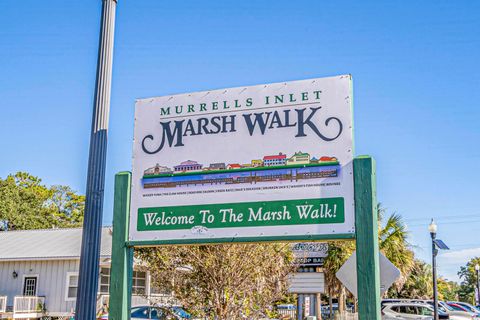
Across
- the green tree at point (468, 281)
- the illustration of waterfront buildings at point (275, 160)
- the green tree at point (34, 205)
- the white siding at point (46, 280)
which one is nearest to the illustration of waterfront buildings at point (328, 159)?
the illustration of waterfront buildings at point (275, 160)

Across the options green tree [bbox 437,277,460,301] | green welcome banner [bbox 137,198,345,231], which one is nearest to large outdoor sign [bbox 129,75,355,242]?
green welcome banner [bbox 137,198,345,231]

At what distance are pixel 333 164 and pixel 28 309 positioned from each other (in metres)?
21.9

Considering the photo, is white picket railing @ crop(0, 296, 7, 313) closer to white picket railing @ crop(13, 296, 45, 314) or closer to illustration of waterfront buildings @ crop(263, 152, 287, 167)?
white picket railing @ crop(13, 296, 45, 314)

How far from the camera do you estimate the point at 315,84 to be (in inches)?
274

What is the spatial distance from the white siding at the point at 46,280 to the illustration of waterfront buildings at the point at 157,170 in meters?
19.6

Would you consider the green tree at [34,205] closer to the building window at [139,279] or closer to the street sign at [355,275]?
the building window at [139,279]

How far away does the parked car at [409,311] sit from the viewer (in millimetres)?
26781

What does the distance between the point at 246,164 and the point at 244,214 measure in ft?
2.12

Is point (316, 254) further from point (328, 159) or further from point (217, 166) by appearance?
point (328, 159)

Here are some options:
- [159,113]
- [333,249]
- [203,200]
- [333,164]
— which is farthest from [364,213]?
[333,249]

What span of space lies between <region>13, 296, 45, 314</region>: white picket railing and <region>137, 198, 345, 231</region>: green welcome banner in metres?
19.4

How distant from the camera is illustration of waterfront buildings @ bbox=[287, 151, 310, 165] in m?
6.76

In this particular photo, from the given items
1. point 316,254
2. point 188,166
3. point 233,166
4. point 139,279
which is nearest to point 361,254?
point 233,166

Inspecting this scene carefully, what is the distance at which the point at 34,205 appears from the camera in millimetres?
50844
